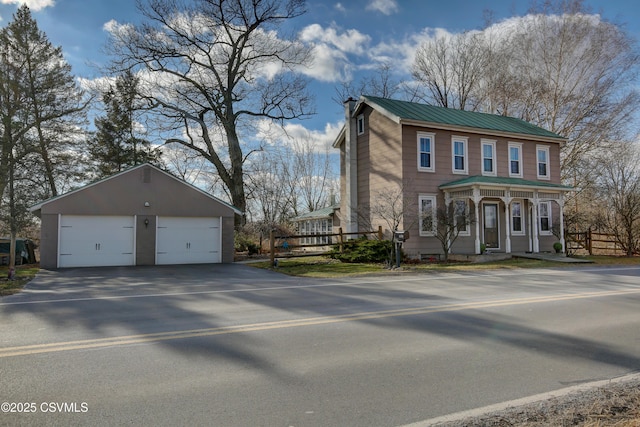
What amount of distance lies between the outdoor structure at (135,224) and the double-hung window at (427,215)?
29.3 feet

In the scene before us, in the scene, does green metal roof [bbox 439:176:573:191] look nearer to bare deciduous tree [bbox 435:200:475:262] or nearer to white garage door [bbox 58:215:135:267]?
bare deciduous tree [bbox 435:200:475:262]

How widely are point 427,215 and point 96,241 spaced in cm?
1469

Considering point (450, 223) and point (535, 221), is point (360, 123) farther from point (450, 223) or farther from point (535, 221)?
point (535, 221)

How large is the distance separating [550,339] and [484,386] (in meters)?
2.23

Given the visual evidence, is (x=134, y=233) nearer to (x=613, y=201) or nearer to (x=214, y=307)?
(x=214, y=307)

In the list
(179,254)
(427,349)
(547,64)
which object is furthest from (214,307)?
(547,64)

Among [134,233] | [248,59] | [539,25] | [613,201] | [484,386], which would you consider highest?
[539,25]

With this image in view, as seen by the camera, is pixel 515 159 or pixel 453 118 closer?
pixel 453 118

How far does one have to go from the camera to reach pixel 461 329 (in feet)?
20.5

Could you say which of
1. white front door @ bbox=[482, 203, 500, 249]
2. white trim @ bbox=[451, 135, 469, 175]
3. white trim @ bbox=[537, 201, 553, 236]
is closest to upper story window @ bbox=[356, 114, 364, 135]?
white trim @ bbox=[451, 135, 469, 175]

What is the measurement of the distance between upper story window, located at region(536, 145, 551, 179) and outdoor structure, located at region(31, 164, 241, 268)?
1671cm

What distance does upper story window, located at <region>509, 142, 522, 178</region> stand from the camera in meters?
22.6

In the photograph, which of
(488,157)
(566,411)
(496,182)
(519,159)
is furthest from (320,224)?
(566,411)

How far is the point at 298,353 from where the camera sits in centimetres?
507
